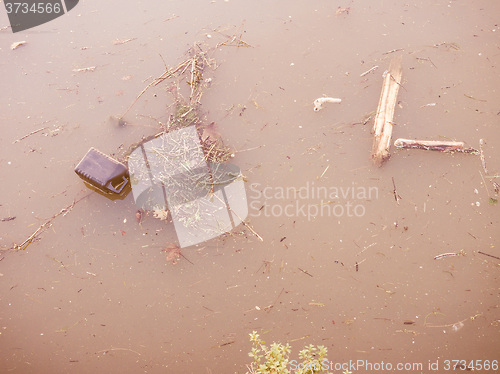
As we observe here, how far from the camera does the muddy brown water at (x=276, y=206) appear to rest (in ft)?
7.77

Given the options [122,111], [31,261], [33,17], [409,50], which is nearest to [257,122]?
[122,111]

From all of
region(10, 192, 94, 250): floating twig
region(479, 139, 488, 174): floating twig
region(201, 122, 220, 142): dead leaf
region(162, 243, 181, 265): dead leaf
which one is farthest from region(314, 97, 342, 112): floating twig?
region(10, 192, 94, 250): floating twig

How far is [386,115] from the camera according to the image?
2.62 metres

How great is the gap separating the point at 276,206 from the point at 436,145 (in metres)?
1.32

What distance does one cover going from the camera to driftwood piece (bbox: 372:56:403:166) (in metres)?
2.56

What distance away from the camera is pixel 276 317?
2.38 meters

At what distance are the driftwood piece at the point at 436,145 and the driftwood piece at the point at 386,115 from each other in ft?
0.38

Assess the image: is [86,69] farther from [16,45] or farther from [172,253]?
[172,253]

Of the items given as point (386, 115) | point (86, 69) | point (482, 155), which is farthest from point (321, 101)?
point (86, 69)

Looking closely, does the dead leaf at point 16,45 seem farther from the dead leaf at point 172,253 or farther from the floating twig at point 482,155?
the floating twig at point 482,155

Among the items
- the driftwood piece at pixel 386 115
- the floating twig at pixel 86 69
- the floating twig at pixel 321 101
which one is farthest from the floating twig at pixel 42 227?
the driftwood piece at pixel 386 115

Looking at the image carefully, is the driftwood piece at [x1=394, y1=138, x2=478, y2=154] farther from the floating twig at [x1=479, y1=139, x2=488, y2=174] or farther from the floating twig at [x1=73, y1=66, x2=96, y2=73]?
the floating twig at [x1=73, y1=66, x2=96, y2=73]

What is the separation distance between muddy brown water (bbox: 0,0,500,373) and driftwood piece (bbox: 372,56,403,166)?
7 cm

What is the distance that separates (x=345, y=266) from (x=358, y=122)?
116 cm
